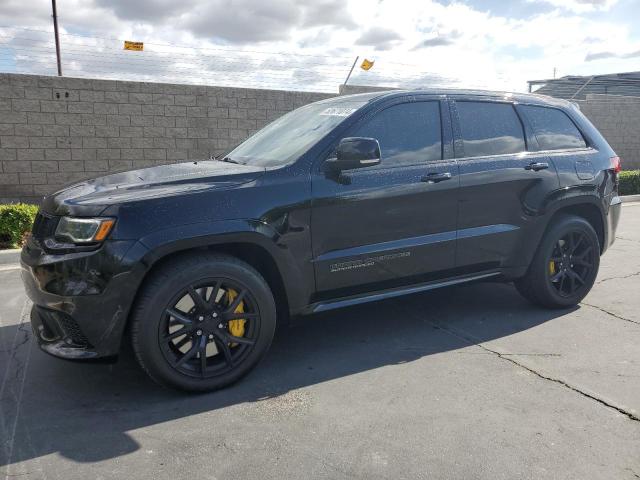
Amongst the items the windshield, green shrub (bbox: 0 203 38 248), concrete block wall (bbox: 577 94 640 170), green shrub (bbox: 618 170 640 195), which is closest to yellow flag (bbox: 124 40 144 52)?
green shrub (bbox: 0 203 38 248)

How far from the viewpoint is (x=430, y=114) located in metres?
4.25

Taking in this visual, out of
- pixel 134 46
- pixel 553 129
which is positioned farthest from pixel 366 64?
pixel 553 129

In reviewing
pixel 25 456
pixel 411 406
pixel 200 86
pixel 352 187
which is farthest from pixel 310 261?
pixel 200 86

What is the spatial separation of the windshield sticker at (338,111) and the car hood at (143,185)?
0.76 metres

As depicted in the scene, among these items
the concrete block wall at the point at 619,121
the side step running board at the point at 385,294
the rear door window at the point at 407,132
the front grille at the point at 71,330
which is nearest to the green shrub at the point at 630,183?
the concrete block wall at the point at 619,121

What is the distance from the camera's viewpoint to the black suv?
3.15 metres

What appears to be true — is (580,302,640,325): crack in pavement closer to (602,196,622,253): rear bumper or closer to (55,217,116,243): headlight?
(602,196,622,253): rear bumper

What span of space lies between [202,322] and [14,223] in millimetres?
5027

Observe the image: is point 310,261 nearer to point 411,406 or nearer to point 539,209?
point 411,406

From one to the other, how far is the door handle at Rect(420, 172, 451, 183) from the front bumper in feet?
6.60

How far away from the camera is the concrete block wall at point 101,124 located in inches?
380

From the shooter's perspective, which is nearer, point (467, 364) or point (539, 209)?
point (467, 364)

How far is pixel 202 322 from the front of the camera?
3.37 m

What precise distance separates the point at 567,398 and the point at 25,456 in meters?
2.95
